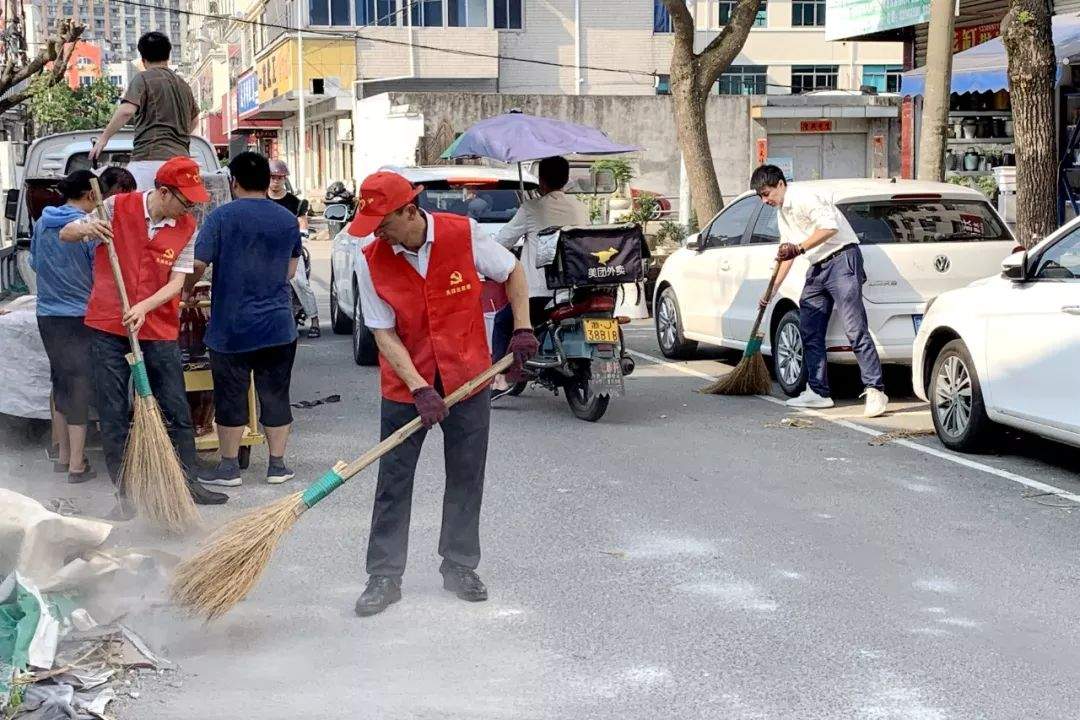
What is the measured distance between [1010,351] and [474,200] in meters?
5.67

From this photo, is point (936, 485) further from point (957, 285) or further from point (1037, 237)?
point (1037, 237)

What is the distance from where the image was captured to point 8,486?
819cm

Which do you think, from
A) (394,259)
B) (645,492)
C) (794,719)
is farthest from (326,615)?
(645,492)

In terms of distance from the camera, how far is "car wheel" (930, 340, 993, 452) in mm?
8852

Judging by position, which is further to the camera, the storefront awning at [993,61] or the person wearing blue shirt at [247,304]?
the storefront awning at [993,61]

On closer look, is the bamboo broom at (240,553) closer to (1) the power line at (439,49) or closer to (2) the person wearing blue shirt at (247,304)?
(2) the person wearing blue shirt at (247,304)

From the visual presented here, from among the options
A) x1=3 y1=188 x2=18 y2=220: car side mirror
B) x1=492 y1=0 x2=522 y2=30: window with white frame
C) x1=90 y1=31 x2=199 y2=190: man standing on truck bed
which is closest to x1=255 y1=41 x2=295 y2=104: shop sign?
x1=492 y1=0 x2=522 y2=30: window with white frame

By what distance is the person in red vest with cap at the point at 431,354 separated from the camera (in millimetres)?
5676

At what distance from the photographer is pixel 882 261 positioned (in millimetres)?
10703

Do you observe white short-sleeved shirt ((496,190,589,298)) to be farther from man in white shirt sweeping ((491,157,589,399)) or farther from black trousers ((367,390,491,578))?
black trousers ((367,390,491,578))

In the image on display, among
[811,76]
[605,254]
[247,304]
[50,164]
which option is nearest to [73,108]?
[811,76]

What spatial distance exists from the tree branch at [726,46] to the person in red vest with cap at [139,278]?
→ 34.9ft

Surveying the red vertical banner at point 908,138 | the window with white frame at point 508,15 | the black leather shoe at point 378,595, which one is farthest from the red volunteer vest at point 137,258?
the window with white frame at point 508,15

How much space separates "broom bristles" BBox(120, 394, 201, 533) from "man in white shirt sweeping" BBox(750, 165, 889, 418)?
16.8 ft
